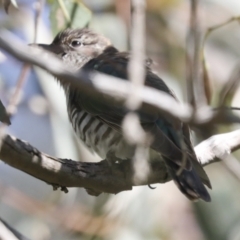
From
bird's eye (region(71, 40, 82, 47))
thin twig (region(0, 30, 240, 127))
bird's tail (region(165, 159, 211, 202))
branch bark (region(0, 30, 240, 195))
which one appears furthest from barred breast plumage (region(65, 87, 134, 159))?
thin twig (region(0, 30, 240, 127))

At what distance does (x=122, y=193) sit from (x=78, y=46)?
0.93m

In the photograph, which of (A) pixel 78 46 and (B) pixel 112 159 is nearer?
(B) pixel 112 159

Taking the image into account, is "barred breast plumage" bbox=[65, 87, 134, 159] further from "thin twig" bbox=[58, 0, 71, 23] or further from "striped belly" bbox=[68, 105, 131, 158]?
"thin twig" bbox=[58, 0, 71, 23]

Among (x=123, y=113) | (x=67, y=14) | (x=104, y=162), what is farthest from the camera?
(x=67, y=14)

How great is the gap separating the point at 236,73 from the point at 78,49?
2516mm

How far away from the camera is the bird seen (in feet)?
8.32

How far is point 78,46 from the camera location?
387cm

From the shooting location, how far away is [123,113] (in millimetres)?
2854

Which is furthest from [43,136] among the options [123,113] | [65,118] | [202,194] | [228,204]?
[202,194]

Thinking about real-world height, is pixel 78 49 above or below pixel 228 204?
above

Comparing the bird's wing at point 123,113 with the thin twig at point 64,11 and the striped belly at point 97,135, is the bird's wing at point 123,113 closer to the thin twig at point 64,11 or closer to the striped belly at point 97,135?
the striped belly at point 97,135

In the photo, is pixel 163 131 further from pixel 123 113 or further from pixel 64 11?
pixel 64 11

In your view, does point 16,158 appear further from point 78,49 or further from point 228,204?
point 228,204

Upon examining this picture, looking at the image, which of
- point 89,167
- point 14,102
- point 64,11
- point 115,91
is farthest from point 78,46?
point 115,91
